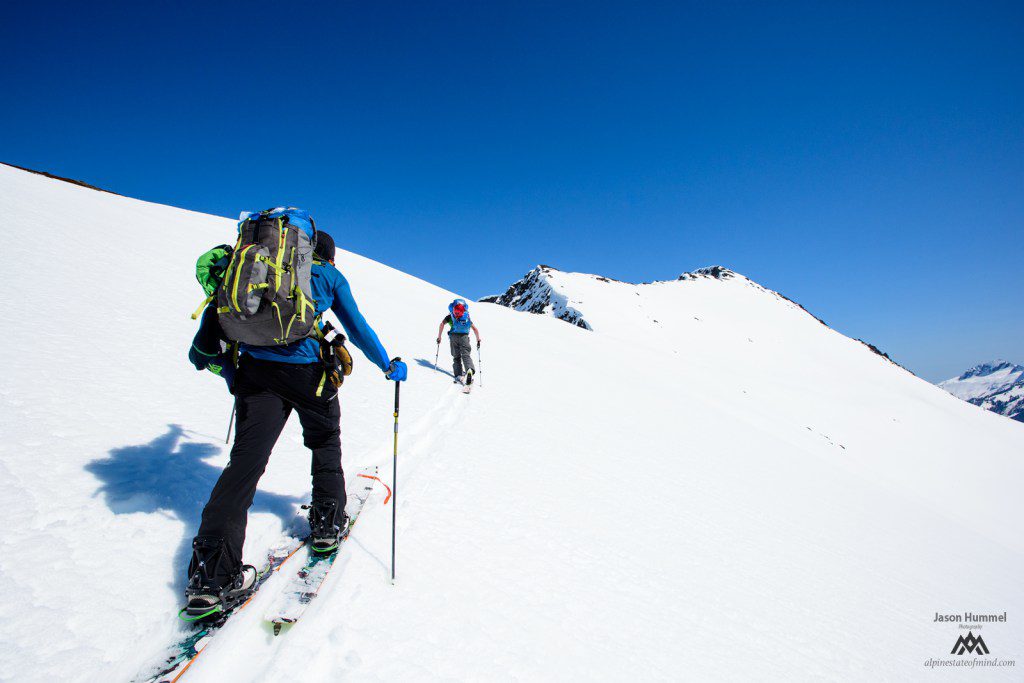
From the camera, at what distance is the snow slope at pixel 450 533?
2.40 metres

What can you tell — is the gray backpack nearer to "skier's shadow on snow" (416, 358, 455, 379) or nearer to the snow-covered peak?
"skier's shadow on snow" (416, 358, 455, 379)

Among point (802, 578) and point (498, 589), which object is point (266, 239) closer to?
point (498, 589)

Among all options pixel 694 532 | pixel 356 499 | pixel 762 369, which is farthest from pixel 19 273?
pixel 762 369

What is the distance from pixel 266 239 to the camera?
8.63ft

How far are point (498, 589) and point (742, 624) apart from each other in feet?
A: 7.53

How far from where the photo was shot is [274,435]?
2775 mm

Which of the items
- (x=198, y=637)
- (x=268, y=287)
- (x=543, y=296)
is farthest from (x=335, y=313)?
(x=543, y=296)

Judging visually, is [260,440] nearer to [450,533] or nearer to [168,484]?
Result: [168,484]

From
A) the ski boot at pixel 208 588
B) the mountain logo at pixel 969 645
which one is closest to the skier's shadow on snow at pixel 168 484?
the ski boot at pixel 208 588

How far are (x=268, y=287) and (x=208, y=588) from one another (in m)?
1.78

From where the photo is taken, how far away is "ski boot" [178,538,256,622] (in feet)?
7.55

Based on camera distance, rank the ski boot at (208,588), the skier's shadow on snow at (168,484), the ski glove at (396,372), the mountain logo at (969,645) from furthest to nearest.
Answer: the mountain logo at (969,645) → the ski glove at (396,372) → the skier's shadow on snow at (168,484) → the ski boot at (208,588)

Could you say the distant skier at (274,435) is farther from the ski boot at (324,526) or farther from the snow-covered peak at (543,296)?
the snow-covered peak at (543,296)

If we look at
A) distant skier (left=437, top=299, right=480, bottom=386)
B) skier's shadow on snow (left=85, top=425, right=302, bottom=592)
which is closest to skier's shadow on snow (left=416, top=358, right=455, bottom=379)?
distant skier (left=437, top=299, right=480, bottom=386)
